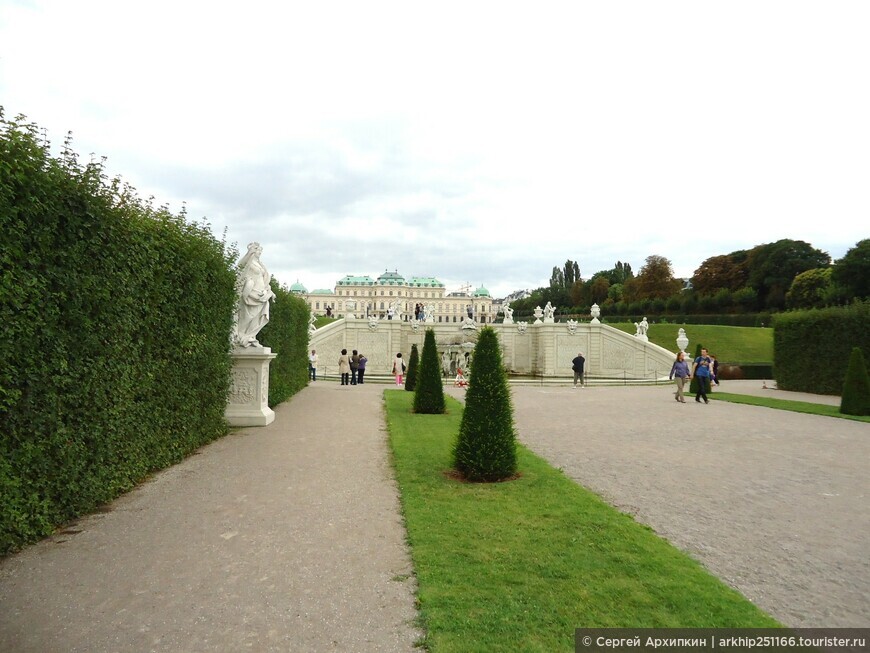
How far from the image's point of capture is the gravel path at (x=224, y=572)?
3197 millimetres

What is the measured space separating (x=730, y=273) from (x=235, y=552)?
224 feet

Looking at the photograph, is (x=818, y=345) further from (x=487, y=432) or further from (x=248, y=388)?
(x=248, y=388)

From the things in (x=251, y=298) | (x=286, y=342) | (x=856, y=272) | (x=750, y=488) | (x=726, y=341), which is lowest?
(x=750, y=488)

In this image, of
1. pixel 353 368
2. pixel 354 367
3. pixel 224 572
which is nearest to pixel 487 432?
pixel 224 572

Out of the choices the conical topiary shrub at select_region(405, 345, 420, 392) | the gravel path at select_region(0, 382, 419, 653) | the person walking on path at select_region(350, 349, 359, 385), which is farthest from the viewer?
the person walking on path at select_region(350, 349, 359, 385)

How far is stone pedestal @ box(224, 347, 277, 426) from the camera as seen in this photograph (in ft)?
35.0

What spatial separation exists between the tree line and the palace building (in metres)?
32.6

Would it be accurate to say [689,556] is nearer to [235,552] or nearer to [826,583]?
[826,583]

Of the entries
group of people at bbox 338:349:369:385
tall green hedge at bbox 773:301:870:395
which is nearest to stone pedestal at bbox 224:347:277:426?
group of people at bbox 338:349:369:385

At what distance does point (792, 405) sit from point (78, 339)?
17552 millimetres

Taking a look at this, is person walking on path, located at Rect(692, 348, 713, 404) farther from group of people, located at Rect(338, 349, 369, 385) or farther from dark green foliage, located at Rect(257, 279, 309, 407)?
group of people, located at Rect(338, 349, 369, 385)

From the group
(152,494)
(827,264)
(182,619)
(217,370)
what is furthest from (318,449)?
(827,264)

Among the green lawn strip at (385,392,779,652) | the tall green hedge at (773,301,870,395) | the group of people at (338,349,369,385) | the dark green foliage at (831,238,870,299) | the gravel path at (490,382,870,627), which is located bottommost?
the gravel path at (490,382,870,627)

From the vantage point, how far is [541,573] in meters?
4.04
